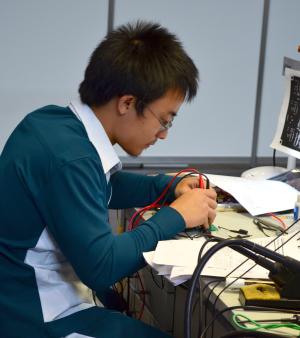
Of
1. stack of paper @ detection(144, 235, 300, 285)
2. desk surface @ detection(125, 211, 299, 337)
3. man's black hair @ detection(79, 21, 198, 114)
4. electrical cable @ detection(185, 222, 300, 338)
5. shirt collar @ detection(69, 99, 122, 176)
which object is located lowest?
desk surface @ detection(125, 211, 299, 337)

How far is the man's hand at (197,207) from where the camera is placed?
1.43m

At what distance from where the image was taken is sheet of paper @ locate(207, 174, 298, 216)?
5.57 ft

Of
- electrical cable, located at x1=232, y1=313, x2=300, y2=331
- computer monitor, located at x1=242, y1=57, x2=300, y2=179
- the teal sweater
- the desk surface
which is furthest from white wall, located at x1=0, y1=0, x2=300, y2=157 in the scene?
electrical cable, located at x1=232, y1=313, x2=300, y2=331

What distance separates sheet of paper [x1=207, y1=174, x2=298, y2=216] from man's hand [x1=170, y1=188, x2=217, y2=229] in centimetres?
22

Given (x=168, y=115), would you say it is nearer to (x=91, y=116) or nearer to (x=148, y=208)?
(x=91, y=116)

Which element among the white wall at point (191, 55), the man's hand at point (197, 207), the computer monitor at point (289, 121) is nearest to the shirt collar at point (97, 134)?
the man's hand at point (197, 207)

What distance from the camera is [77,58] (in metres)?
3.03

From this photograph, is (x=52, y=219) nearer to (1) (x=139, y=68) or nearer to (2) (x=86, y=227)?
(2) (x=86, y=227)

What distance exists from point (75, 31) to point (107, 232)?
1963 millimetres

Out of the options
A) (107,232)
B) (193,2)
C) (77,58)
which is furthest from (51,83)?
(107,232)

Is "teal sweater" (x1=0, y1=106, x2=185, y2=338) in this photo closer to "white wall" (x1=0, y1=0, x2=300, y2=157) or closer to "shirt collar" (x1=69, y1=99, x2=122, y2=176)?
"shirt collar" (x1=69, y1=99, x2=122, y2=176)

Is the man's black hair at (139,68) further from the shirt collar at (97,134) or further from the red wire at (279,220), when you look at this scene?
the red wire at (279,220)

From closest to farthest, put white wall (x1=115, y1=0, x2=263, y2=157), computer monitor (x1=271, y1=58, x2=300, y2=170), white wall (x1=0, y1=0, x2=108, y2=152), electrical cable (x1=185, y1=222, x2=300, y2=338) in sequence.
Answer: electrical cable (x1=185, y1=222, x2=300, y2=338), computer monitor (x1=271, y1=58, x2=300, y2=170), white wall (x1=0, y1=0, x2=108, y2=152), white wall (x1=115, y1=0, x2=263, y2=157)

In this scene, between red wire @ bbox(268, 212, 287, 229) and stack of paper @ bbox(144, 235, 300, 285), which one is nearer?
stack of paper @ bbox(144, 235, 300, 285)
